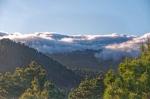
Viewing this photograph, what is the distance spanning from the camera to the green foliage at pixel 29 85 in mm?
127062

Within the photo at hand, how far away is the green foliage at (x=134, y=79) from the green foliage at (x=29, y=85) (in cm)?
3174

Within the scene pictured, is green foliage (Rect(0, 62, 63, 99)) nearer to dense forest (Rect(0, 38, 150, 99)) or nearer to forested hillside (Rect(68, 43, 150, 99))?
dense forest (Rect(0, 38, 150, 99))

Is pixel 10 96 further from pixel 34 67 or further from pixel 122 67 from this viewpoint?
pixel 122 67

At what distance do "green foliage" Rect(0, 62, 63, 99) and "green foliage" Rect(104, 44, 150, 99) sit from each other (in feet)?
104

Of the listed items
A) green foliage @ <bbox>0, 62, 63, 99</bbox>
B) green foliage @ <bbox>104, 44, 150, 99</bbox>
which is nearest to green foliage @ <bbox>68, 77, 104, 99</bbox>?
green foliage @ <bbox>0, 62, 63, 99</bbox>

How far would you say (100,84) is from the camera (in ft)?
444

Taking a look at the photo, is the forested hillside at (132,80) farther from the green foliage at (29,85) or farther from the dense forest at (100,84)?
the green foliage at (29,85)

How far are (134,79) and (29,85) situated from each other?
4501 cm

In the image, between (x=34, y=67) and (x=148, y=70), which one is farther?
(x=34, y=67)

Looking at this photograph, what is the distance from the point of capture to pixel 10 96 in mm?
138000

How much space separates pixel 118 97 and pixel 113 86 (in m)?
2.47

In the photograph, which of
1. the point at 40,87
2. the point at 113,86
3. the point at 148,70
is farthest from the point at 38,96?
the point at 148,70

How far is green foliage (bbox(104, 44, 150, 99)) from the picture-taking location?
93.0 metres

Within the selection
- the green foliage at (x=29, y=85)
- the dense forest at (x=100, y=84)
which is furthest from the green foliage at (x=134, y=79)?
the green foliage at (x=29, y=85)
